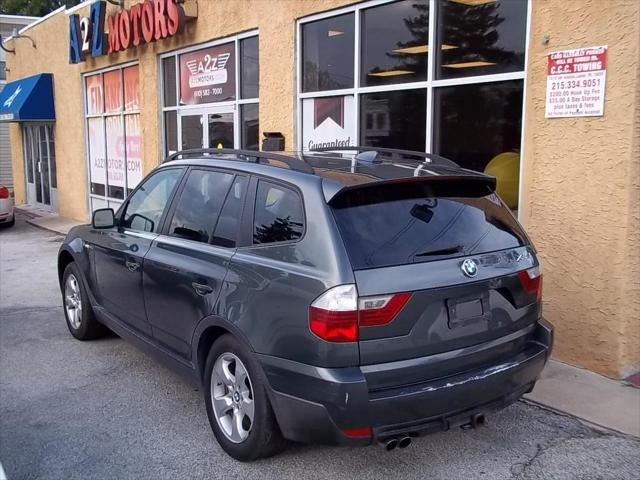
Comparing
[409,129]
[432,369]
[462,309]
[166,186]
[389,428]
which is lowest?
[389,428]

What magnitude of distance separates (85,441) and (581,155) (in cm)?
418

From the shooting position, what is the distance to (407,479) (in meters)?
3.55

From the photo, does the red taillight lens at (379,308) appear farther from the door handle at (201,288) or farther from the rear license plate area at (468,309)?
the door handle at (201,288)

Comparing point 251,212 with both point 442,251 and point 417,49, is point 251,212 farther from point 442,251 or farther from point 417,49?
point 417,49

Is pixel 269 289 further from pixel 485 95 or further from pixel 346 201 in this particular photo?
Result: pixel 485 95

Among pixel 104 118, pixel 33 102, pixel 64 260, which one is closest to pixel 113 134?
pixel 104 118

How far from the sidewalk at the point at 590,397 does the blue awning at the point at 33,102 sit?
14.4m

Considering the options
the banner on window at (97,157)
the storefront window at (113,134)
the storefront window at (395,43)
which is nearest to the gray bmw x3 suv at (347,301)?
the storefront window at (395,43)

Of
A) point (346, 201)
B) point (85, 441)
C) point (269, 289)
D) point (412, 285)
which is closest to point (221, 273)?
point (269, 289)

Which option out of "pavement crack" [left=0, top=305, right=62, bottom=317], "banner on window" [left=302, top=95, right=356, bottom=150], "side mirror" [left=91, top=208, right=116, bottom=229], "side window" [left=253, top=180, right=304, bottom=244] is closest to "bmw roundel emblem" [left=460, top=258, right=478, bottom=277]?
"side window" [left=253, top=180, right=304, bottom=244]

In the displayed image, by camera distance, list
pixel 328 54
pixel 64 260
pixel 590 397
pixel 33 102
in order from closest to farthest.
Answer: pixel 590 397
pixel 64 260
pixel 328 54
pixel 33 102

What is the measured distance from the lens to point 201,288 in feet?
12.6

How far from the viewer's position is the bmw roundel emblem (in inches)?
130

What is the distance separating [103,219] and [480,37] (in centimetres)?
391
